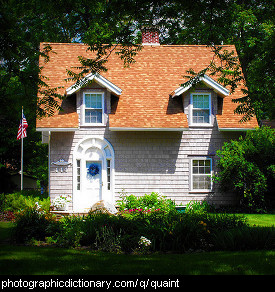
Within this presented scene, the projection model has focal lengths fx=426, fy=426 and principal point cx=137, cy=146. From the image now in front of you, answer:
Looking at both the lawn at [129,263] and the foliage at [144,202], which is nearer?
the lawn at [129,263]

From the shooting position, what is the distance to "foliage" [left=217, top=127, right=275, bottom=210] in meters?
17.7

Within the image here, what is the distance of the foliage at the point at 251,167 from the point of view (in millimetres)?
17703

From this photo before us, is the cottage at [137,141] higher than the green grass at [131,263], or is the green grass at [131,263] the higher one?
the cottage at [137,141]

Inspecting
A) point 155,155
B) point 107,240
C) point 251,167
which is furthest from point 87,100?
point 107,240

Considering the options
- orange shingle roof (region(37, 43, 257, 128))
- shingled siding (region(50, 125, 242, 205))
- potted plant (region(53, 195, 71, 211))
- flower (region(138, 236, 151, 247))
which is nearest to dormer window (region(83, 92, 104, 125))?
shingled siding (region(50, 125, 242, 205))

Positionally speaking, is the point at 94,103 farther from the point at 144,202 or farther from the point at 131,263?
the point at 131,263

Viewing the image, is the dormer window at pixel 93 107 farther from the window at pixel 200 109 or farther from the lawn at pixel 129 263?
the lawn at pixel 129 263

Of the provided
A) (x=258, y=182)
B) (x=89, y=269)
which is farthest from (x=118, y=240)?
(x=258, y=182)

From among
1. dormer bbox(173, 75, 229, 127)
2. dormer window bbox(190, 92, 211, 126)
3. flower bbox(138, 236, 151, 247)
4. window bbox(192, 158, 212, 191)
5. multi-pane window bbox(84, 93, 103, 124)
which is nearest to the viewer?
flower bbox(138, 236, 151, 247)

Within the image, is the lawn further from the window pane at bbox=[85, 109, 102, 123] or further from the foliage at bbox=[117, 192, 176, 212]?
the window pane at bbox=[85, 109, 102, 123]

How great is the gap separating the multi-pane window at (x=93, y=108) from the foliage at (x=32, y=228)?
343 inches

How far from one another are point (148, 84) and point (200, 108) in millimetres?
2834

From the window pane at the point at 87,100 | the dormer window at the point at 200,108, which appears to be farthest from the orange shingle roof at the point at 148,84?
the window pane at the point at 87,100

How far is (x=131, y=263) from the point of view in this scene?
7.88 metres
